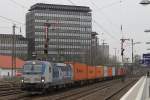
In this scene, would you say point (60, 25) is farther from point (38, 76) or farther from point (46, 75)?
point (38, 76)

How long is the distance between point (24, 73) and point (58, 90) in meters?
8.49

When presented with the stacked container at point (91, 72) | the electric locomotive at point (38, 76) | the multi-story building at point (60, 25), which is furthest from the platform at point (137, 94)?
the multi-story building at point (60, 25)

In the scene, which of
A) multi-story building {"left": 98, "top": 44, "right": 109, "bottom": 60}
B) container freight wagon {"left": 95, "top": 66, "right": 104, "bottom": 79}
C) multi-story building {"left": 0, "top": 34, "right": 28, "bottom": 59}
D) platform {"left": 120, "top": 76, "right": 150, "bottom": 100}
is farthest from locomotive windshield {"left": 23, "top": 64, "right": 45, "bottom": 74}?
multi-story building {"left": 98, "top": 44, "right": 109, "bottom": 60}

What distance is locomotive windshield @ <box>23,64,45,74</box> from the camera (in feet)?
116

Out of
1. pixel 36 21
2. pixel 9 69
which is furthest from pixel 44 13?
pixel 9 69

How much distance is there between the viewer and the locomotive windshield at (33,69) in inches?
1388

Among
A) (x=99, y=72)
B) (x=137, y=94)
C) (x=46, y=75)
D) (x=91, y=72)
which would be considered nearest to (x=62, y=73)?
(x=46, y=75)

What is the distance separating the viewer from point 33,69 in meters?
35.4

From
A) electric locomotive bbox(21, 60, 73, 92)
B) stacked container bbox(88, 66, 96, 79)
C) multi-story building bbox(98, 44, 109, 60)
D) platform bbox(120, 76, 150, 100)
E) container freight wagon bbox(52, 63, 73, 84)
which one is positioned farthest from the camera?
multi-story building bbox(98, 44, 109, 60)

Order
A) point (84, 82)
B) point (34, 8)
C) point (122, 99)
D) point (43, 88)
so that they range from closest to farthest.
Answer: point (122, 99) → point (43, 88) → point (84, 82) → point (34, 8)

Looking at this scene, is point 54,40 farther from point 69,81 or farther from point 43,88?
point 43,88

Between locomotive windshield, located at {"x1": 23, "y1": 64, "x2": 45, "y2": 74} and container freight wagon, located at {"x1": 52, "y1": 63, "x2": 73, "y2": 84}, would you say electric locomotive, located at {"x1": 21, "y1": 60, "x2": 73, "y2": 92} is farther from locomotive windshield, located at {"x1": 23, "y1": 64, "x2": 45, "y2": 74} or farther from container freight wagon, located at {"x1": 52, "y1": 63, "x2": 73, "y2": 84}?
container freight wagon, located at {"x1": 52, "y1": 63, "x2": 73, "y2": 84}

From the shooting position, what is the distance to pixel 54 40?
91.6m

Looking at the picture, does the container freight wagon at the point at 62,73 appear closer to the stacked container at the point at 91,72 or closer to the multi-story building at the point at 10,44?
the stacked container at the point at 91,72
